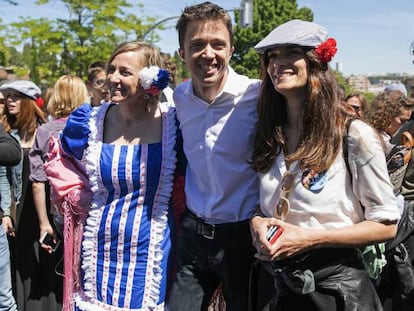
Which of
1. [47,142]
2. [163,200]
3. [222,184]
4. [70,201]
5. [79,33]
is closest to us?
[222,184]

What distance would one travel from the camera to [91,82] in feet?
17.1

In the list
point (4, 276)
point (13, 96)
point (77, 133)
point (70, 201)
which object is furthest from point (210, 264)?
point (13, 96)

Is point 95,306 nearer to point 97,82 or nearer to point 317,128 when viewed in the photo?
point 317,128

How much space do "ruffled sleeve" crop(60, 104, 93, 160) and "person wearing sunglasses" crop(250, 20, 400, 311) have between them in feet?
3.93

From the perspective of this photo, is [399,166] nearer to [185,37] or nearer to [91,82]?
Result: [185,37]

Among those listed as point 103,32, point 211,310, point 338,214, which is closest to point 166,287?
point 211,310

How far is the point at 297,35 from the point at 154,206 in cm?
122

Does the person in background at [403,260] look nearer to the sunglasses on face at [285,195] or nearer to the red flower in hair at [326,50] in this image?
the sunglasses on face at [285,195]

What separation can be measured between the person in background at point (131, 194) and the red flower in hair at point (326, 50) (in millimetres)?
915

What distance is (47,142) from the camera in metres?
3.90

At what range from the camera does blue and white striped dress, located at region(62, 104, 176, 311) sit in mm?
2701

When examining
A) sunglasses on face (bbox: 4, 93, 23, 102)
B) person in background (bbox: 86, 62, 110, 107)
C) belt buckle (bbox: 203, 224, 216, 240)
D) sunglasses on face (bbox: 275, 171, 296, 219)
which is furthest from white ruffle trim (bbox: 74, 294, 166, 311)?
person in background (bbox: 86, 62, 110, 107)

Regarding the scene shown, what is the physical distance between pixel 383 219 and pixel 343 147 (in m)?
0.34

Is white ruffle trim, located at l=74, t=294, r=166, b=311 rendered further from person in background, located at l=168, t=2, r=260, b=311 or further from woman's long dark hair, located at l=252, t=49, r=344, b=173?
woman's long dark hair, located at l=252, t=49, r=344, b=173
